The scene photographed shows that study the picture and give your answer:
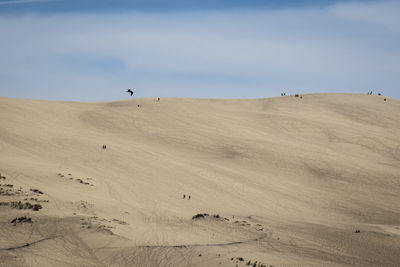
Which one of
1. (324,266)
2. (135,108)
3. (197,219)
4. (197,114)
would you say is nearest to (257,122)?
(197,114)

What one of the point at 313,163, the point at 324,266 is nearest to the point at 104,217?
the point at 324,266

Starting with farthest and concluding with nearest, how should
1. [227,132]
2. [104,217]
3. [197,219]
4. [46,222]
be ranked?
[227,132] → [197,219] → [104,217] → [46,222]

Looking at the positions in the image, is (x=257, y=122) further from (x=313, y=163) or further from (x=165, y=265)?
(x=165, y=265)

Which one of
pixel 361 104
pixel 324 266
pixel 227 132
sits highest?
pixel 361 104

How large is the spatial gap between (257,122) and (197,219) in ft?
81.4

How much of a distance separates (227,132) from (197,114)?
6.58 metres

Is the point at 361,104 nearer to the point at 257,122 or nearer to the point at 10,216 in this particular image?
the point at 257,122

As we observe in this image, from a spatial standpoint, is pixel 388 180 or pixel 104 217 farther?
pixel 388 180

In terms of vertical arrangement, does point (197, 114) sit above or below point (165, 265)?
above

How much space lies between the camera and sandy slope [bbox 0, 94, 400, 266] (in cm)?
1293

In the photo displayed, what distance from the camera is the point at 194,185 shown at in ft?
74.5

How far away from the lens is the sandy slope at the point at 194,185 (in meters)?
12.9

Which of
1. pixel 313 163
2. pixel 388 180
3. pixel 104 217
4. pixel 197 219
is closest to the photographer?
pixel 104 217

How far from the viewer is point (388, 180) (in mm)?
26406
